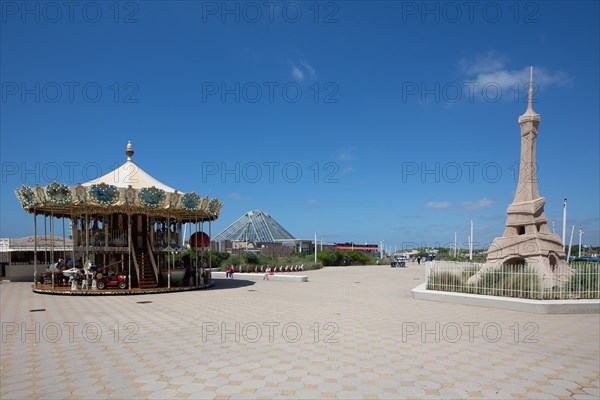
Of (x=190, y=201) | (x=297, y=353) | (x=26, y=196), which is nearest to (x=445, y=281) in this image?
(x=297, y=353)

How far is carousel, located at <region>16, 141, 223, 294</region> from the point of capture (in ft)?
55.3

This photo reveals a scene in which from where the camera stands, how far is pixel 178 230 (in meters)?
22.3

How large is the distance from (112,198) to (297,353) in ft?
43.0

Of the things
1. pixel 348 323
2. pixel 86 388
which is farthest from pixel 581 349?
pixel 86 388

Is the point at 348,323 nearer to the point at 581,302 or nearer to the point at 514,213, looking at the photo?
the point at 581,302

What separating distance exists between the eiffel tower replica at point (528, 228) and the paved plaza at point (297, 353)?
13.8 ft

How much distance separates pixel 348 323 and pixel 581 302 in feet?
26.0

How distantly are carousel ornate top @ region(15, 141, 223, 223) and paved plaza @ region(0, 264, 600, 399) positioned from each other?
5826mm

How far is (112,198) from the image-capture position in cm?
1683

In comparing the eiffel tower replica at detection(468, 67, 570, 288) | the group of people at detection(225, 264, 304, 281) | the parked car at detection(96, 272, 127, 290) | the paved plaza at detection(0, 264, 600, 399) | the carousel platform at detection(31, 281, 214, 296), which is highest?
the eiffel tower replica at detection(468, 67, 570, 288)

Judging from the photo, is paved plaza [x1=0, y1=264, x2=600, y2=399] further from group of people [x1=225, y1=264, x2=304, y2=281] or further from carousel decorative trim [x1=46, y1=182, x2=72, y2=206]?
group of people [x1=225, y1=264, x2=304, y2=281]

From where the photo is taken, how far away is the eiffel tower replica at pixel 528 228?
50.9 feet

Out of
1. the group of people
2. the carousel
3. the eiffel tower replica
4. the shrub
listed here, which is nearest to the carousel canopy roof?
the carousel

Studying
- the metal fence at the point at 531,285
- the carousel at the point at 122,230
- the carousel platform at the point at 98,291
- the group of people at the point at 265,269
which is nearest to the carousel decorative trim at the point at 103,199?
the carousel at the point at 122,230
